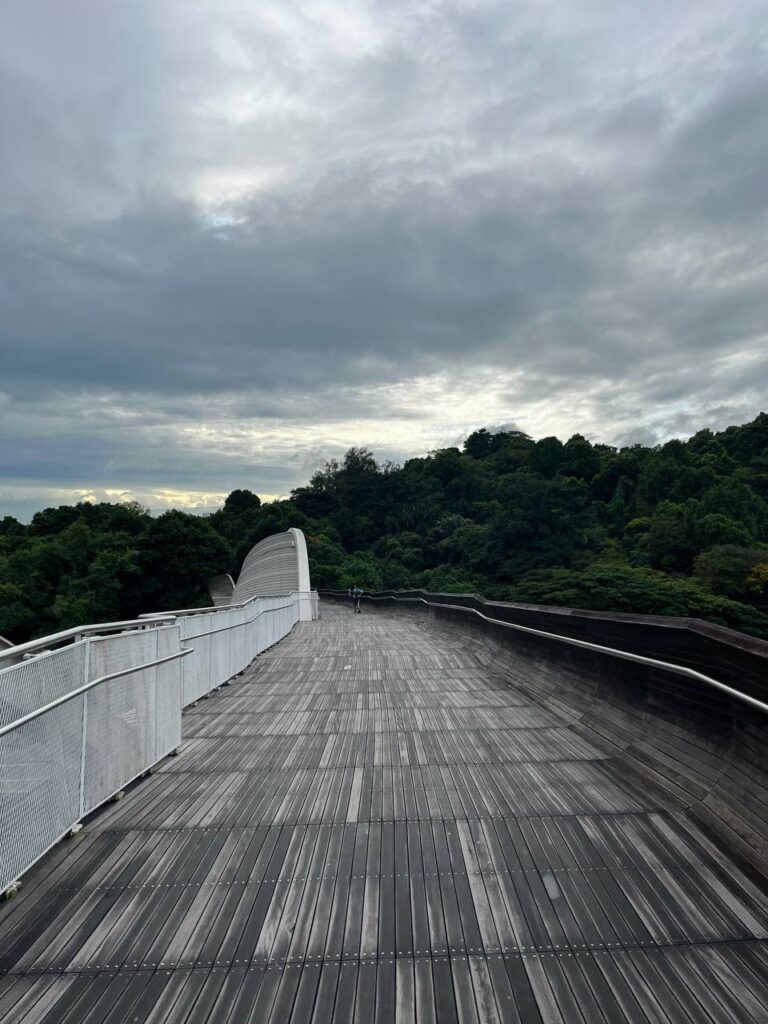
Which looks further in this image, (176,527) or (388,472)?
(388,472)

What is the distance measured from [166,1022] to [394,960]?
3.36ft

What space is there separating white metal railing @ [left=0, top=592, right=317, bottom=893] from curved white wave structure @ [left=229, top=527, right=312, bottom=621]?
945 inches

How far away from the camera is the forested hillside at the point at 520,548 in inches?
1880

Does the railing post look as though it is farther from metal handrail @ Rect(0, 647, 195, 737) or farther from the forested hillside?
the forested hillside

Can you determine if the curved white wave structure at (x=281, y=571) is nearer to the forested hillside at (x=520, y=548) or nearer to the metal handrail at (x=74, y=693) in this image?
the forested hillside at (x=520, y=548)

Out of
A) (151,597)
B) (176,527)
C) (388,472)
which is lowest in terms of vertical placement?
(151,597)

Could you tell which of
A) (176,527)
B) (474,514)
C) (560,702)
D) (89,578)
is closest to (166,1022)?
(560,702)

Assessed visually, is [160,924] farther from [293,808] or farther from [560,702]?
[560,702]

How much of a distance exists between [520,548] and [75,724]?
64989mm

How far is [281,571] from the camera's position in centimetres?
3909

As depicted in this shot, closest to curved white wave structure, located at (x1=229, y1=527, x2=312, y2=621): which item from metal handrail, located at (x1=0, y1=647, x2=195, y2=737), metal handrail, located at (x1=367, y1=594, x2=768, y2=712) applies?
metal handrail, located at (x1=367, y1=594, x2=768, y2=712)

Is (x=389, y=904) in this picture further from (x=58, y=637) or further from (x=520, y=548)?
(x=520, y=548)

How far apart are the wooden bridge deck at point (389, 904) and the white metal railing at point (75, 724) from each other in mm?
224

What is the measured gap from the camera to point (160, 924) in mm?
3359
